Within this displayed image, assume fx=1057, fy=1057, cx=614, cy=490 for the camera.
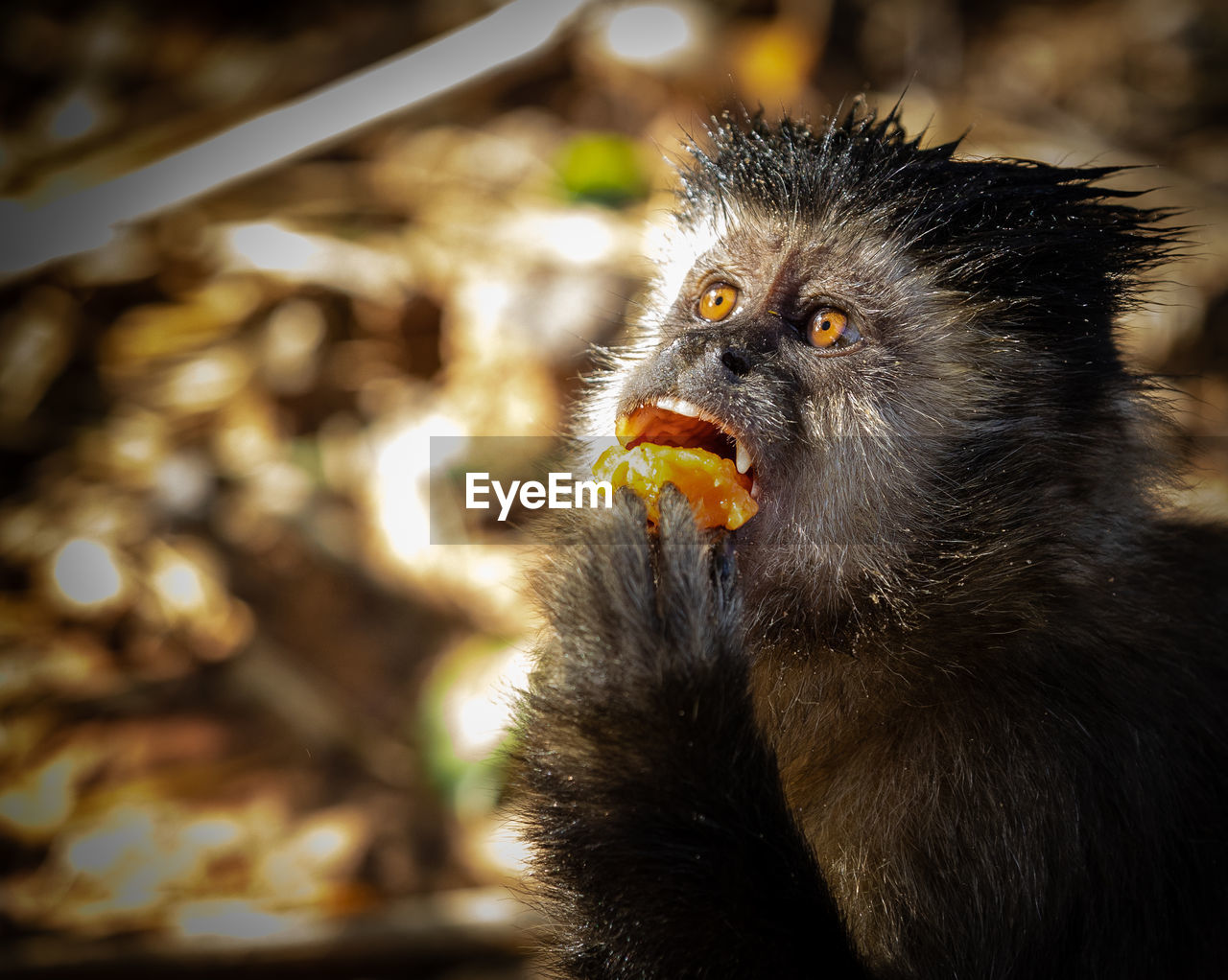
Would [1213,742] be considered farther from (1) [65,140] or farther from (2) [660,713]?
(1) [65,140]

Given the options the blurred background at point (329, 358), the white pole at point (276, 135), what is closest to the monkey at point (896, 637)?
the blurred background at point (329, 358)

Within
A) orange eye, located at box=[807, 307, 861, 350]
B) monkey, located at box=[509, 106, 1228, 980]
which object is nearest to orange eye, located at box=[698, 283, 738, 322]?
monkey, located at box=[509, 106, 1228, 980]

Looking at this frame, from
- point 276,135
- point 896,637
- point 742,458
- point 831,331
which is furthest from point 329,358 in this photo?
point 896,637

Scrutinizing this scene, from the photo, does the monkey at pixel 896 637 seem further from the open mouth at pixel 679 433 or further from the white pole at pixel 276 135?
the white pole at pixel 276 135

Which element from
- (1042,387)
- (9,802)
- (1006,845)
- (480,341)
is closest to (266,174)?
(480,341)

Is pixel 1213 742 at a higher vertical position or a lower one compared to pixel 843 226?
lower

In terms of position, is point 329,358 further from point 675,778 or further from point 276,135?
point 675,778
